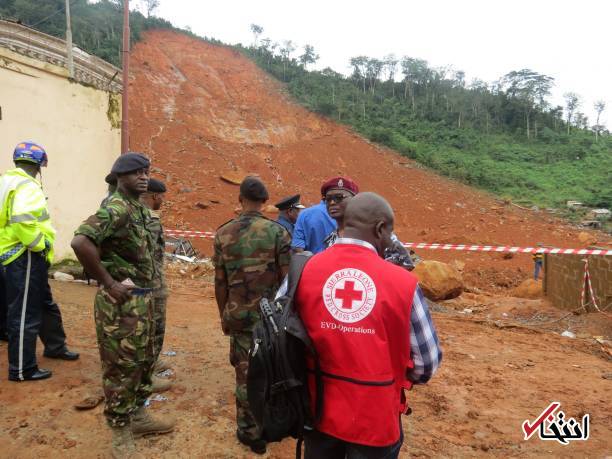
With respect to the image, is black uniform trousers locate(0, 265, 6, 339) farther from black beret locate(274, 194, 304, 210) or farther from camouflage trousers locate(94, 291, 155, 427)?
black beret locate(274, 194, 304, 210)

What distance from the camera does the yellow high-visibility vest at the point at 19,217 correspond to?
327 centimetres

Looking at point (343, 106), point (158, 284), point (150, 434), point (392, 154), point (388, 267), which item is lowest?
point (150, 434)

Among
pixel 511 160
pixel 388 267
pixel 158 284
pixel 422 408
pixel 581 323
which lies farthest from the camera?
pixel 511 160

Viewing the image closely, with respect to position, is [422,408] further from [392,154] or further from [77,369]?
[392,154]

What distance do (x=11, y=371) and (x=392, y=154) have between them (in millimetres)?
26511

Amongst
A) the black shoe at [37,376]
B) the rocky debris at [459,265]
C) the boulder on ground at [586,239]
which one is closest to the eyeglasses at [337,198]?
the black shoe at [37,376]

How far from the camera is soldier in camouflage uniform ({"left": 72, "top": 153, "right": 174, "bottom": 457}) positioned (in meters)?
2.44

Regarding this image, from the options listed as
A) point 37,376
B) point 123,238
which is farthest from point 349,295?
point 37,376

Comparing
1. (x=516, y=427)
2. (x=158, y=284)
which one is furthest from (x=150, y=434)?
(x=516, y=427)

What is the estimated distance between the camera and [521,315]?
776 centimetres

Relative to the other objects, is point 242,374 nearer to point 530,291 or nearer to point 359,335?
point 359,335

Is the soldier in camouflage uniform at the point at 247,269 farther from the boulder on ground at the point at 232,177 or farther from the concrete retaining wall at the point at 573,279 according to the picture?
the boulder on ground at the point at 232,177

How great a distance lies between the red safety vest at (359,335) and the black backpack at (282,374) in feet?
0.17

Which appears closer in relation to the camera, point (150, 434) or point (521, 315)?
point (150, 434)
